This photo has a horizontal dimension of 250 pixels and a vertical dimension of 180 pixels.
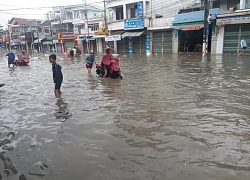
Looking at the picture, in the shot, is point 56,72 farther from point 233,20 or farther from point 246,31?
point 246,31

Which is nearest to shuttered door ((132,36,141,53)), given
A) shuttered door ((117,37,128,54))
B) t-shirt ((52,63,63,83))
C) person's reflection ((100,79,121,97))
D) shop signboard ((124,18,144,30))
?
shuttered door ((117,37,128,54))

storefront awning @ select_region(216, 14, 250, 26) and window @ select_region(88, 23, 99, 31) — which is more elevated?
window @ select_region(88, 23, 99, 31)

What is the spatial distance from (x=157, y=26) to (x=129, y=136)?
25978 mm

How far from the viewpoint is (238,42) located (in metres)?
21.3

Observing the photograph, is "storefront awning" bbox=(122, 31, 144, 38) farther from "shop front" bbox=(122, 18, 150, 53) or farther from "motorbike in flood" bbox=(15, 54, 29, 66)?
"motorbike in flood" bbox=(15, 54, 29, 66)

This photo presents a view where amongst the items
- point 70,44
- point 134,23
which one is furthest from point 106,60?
point 70,44

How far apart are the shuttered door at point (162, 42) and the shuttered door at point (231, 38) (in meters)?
7.22

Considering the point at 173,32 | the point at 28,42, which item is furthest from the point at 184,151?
the point at 28,42

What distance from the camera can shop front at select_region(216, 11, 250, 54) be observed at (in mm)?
19859

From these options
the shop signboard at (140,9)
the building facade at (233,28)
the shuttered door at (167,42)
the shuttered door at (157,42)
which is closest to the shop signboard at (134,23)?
the shop signboard at (140,9)

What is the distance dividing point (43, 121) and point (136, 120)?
214 cm

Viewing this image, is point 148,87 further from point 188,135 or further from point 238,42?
point 238,42

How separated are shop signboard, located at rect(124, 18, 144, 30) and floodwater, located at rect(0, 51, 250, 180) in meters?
23.3

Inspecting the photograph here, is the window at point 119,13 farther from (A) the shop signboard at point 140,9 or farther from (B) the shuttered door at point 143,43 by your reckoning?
(B) the shuttered door at point 143,43
